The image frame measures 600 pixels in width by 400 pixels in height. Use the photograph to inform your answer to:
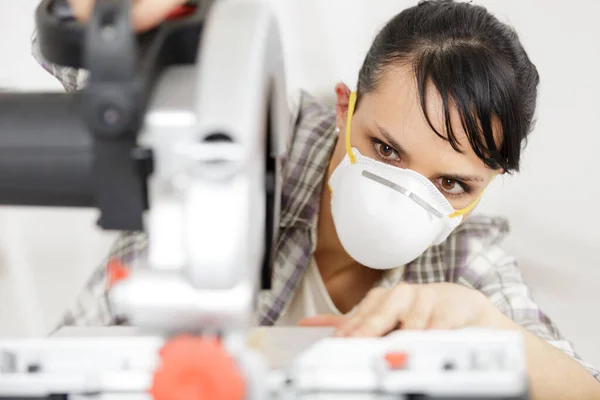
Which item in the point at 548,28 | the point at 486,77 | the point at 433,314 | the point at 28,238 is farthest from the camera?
the point at 28,238

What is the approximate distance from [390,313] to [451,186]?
0.98 feet

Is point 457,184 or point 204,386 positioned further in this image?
point 457,184

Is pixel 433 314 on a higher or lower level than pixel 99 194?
lower

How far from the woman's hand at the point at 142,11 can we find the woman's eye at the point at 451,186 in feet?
1.61

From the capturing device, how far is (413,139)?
2.32 ft

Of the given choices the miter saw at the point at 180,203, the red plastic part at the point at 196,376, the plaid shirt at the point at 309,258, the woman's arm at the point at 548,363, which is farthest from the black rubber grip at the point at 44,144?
the plaid shirt at the point at 309,258

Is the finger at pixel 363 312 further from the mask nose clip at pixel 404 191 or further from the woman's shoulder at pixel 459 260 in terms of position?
the woman's shoulder at pixel 459 260

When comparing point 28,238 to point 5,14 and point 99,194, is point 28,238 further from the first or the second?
point 99,194

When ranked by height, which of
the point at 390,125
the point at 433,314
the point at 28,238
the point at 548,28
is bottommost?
the point at 28,238

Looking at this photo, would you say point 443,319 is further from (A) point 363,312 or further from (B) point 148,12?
(B) point 148,12

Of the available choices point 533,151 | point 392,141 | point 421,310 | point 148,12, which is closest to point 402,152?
point 392,141

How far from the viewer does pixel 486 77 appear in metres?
0.71

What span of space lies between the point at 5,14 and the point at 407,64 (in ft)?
2.93

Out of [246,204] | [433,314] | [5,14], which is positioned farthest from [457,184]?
[5,14]
